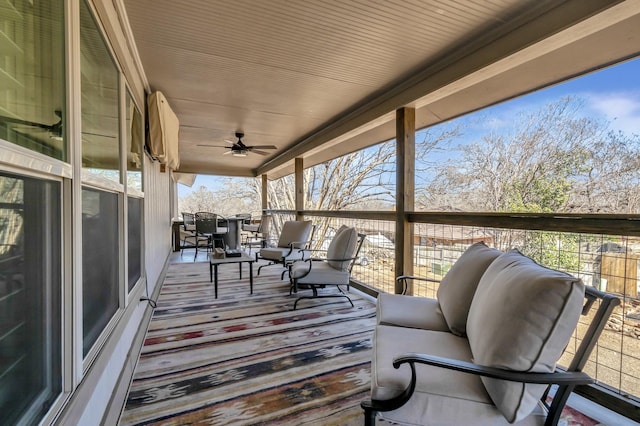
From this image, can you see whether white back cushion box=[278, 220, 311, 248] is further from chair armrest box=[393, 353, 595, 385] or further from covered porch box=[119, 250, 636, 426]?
chair armrest box=[393, 353, 595, 385]

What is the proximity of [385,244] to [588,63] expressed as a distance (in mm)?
2730

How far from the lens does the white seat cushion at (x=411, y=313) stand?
5.95 feet

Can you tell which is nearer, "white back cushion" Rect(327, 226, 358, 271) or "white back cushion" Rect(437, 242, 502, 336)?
"white back cushion" Rect(437, 242, 502, 336)

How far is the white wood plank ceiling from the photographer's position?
187 centimetres

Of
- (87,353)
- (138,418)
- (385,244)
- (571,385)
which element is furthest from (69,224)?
(385,244)

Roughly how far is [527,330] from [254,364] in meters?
1.76

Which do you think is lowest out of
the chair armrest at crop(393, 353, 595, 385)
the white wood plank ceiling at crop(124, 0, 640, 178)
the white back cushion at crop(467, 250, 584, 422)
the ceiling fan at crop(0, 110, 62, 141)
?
the chair armrest at crop(393, 353, 595, 385)

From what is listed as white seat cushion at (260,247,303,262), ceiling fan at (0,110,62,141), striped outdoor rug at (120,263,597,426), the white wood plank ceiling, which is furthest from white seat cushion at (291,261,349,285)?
ceiling fan at (0,110,62,141)

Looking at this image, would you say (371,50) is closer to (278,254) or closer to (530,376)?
(530,376)

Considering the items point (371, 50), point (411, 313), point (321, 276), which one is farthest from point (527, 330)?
point (321, 276)

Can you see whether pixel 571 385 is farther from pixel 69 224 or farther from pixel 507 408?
pixel 69 224

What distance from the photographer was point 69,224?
44.9 inches

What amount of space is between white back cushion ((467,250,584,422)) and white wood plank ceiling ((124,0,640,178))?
5.43ft

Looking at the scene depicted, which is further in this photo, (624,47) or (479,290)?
(624,47)
